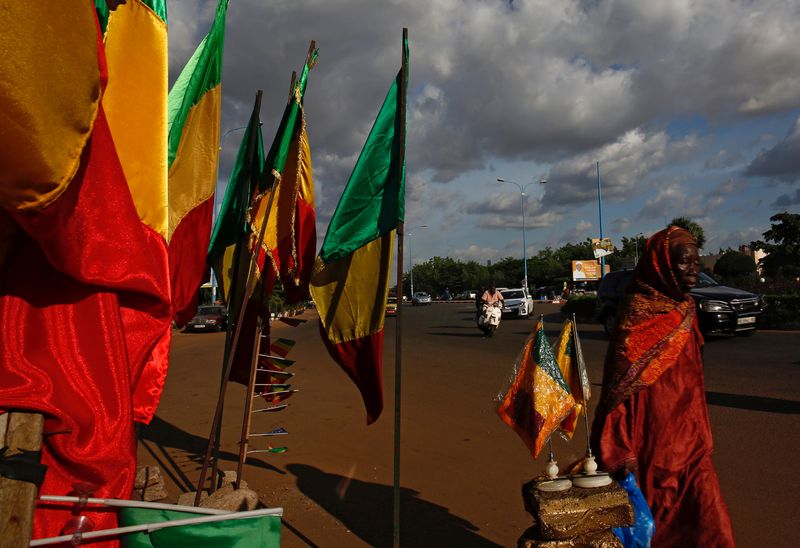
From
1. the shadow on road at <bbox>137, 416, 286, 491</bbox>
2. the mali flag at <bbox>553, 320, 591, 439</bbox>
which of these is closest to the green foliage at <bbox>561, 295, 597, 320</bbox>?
the shadow on road at <bbox>137, 416, 286, 491</bbox>

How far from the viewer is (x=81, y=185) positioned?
160 centimetres

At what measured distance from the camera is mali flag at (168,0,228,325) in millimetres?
3424

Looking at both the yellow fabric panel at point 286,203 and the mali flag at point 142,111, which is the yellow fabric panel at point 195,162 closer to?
the yellow fabric panel at point 286,203

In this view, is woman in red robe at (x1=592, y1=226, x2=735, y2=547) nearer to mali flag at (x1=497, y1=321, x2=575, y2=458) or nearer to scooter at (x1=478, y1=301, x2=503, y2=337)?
mali flag at (x1=497, y1=321, x2=575, y2=458)

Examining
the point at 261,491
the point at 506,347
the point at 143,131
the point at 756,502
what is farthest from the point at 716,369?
the point at 143,131

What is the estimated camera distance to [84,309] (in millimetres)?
1789

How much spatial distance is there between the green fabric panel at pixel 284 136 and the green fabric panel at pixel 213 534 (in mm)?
2392

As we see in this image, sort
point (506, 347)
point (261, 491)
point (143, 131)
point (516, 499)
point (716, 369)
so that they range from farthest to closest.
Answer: point (506, 347)
point (716, 369)
point (261, 491)
point (516, 499)
point (143, 131)

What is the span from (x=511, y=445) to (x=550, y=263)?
81.2 metres

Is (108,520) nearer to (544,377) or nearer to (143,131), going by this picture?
(143,131)

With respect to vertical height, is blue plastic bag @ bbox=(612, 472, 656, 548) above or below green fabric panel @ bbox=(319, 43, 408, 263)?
below

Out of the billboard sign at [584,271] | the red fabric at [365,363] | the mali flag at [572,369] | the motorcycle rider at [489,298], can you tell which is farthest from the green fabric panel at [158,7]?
the billboard sign at [584,271]

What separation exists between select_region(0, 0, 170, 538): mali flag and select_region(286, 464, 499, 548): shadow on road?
2.52 metres

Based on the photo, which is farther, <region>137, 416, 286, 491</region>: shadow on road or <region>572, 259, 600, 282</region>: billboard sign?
<region>572, 259, 600, 282</region>: billboard sign
